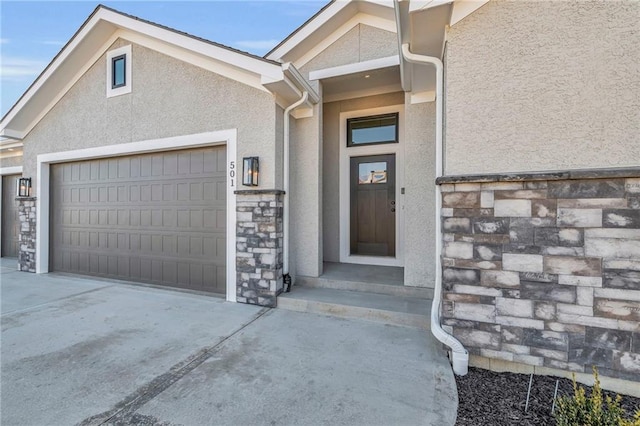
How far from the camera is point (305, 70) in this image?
203 inches

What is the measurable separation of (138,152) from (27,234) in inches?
156

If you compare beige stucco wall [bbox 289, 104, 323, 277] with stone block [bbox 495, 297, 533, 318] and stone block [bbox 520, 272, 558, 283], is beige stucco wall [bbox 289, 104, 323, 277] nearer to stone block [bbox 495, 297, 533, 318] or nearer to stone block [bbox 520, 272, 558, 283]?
stone block [bbox 495, 297, 533, 318]

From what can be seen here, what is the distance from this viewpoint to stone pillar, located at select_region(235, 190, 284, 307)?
4312mm

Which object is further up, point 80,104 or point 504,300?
point 80,104

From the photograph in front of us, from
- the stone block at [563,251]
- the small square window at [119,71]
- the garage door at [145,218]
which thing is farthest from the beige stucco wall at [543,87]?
the small square window at [119,71]

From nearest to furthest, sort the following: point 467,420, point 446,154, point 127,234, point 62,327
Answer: point 467,420, point 446,154, point 62,327, point 127,234

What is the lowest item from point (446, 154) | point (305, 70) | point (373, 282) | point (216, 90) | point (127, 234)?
point (373, 282)

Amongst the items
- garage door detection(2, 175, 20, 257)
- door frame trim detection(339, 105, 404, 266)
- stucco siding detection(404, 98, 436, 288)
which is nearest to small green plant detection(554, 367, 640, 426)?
stucco siding detection(404, 98, 436, 288)

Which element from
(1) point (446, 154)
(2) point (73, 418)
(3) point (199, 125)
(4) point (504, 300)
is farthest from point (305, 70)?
(2) point (73, 418)

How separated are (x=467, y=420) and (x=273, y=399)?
56.0 inches

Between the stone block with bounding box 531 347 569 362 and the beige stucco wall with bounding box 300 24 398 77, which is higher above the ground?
the beige stucco wall with bounding box 300 24 398 77

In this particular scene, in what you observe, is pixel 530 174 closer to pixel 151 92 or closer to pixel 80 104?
pixel 151 92

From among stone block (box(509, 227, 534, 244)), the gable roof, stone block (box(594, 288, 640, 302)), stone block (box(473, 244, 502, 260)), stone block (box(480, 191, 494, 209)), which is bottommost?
stone block (box(594, 288, 640, 302))

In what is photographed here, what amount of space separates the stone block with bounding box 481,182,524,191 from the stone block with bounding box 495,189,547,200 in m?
0.03
